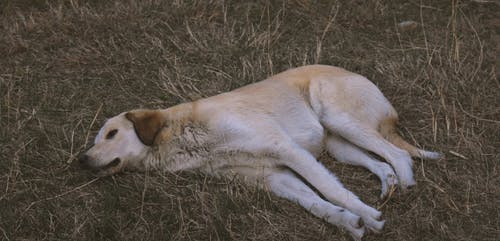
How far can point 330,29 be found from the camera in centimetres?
705

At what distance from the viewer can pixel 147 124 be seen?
15.1 ft

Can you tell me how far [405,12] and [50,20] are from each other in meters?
3.67

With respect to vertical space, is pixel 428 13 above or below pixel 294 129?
below

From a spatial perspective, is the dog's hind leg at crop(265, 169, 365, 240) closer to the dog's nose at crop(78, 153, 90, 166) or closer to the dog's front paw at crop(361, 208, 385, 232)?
the dog's front paw at crop(361, 208, 385, 232)

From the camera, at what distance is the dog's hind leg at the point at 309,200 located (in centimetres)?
419

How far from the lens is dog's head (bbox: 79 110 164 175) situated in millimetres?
4578

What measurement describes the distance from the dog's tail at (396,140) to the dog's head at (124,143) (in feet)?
5.28

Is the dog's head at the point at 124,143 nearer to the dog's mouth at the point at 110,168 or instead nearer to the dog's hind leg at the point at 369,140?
the dog's mouth at the point at 110,168

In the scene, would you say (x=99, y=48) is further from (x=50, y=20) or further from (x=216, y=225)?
(x=216, y=225)

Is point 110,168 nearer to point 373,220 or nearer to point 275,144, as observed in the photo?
point 275,144

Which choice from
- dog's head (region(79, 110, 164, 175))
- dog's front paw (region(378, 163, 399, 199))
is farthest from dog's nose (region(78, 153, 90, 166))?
dog's front paw (region(378, 163, 399, 199))

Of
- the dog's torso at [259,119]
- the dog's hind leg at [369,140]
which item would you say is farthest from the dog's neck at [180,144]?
the dog's hind leg at [369,140]

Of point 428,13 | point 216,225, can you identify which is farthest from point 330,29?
point 216,225

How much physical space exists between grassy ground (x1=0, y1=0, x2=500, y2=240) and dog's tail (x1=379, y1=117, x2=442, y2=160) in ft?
0.26
